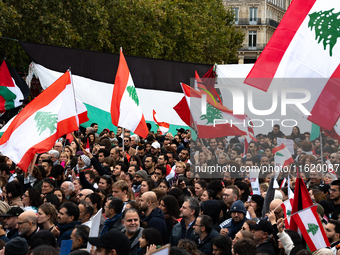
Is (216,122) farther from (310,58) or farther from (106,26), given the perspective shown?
(106,26)

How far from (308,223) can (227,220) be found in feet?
5.27

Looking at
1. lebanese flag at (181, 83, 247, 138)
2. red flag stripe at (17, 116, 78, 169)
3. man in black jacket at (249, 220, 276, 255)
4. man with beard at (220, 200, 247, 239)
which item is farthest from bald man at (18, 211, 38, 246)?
lebanese flag at (181, 83, 247, 138)

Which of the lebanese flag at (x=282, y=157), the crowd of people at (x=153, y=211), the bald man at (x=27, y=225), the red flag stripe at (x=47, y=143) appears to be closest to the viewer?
the crowd of people at (x=153, y=211)

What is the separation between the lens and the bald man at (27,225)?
20.9 feet

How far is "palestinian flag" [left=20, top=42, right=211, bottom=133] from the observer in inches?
623

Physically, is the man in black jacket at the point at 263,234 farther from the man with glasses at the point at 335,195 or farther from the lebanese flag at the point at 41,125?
the lebanese flag at the point at 41,125

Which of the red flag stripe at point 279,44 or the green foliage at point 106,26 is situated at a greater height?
the green foliage at point 106,26

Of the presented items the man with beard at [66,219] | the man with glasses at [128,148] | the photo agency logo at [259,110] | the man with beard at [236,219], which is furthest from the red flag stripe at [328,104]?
the man with glasses at [128,148]

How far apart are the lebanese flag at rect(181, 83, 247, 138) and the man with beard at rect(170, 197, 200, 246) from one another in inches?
183

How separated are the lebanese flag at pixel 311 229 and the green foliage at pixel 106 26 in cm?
1523

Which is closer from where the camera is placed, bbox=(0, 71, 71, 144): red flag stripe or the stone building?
bbox=(0, 71, 71, 144): red flag stripe

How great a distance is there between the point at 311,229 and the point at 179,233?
181 centimetres

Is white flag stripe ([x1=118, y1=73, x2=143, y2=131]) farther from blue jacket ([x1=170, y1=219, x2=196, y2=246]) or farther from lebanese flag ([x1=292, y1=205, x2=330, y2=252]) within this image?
lebanese flag ([x1=292, y1=205, x2=330, y2=252])

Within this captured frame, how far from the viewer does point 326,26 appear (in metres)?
6.50
